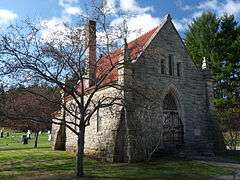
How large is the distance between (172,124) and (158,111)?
2.00 meters

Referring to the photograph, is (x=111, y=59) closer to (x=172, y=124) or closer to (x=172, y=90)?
(x=172, y=90)

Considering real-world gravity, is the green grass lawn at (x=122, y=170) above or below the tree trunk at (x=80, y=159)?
below

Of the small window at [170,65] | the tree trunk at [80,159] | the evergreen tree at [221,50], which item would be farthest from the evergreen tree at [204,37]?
the tree trunk at [80,159]

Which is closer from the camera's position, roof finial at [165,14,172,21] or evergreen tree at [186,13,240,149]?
roof finial at [165,14,172,21]

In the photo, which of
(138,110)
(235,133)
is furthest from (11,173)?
(235,133)

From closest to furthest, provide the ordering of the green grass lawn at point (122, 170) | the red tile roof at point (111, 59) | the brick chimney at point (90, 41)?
the green grass lawn at point (122, 170)
the brick chimney at point (90, 41)
the red tile roof at point (111, 59)

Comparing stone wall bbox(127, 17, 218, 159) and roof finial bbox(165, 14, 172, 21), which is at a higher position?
roof finial bbox(165, 14, 172, 21)

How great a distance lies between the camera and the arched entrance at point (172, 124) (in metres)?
23.5

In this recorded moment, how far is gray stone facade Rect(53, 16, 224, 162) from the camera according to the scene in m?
20.3

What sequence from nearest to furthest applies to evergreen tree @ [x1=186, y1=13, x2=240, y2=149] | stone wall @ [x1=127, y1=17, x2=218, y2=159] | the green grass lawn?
the green grass lawn, stone wall @ [x1=127, y1=17, x2=218, y2=159], evergreen tree @ [x1=186, y1=13, x2=240, y2=149]

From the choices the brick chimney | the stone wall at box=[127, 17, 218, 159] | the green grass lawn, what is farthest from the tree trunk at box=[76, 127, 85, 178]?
the stone wall at box=[127, 17, 218, 159]

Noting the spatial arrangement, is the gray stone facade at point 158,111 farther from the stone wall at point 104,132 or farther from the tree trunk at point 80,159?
the tree trunk at point 80,159

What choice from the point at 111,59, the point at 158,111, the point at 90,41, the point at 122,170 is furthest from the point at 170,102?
the point at 90,41

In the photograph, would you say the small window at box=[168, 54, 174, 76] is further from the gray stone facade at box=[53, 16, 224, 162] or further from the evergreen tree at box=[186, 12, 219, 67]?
the evergreen tree at box=[186, 12, 219, 67]
